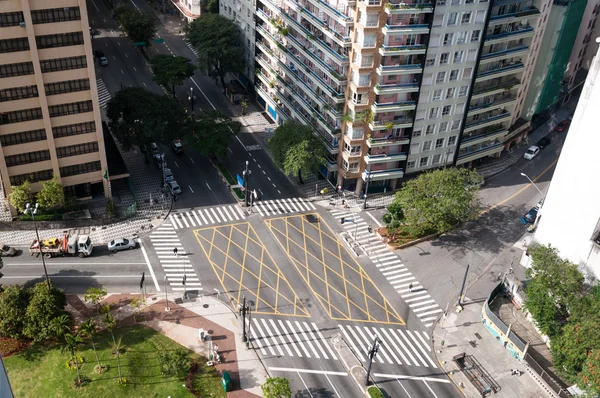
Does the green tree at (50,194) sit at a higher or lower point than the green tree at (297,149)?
lower

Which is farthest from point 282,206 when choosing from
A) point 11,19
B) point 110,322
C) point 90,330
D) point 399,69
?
point 11,19

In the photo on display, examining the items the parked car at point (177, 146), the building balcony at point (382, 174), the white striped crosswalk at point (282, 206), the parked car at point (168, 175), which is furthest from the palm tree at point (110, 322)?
the building balcony at point (382, 174)

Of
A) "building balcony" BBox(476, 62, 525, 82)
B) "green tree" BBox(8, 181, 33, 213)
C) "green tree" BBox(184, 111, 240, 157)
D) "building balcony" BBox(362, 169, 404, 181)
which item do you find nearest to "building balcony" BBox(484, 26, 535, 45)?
"building balcony" BBox(476, 62, 525, 82)

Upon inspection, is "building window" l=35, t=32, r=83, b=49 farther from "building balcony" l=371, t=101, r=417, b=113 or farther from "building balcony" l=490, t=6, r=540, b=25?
"building balcony" l=490, t=6, r=540, b=25

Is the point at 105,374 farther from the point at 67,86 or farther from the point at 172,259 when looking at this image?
the point at 67,86

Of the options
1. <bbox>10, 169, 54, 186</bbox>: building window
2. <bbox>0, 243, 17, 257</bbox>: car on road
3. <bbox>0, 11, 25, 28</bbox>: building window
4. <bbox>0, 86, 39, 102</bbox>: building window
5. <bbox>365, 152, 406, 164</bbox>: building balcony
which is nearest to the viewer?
<bbox>0, 11, 25, 28</bbox>: building window

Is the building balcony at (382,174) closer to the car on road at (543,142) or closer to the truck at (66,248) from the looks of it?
the car on road at (543,142)

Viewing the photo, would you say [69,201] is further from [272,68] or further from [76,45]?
[272,68]
